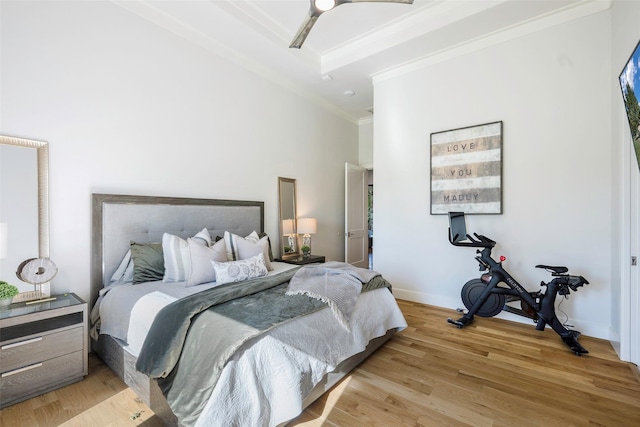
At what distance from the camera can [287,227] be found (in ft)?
14.2

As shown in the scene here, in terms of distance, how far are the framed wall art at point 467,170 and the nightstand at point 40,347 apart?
149 inches

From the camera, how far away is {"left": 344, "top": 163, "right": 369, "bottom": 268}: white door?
537 cm

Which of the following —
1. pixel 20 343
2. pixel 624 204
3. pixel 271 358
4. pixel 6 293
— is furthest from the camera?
pixel 624 204

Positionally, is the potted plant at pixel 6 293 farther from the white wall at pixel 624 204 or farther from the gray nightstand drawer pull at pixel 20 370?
the white wall at pixel 624 204

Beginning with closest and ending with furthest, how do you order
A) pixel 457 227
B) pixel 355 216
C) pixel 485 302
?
pixel 485 302 → pixel 457 227 → pixel 355 216

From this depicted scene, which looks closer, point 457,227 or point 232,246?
point 232,246

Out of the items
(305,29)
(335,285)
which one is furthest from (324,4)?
(335,285)

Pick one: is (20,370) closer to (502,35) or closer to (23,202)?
(23,202)

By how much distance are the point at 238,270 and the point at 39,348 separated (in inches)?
53.8

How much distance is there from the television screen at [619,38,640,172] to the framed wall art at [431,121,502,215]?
3.81 ft

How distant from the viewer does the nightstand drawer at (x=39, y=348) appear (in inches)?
70.9

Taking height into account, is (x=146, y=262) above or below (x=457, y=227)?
below

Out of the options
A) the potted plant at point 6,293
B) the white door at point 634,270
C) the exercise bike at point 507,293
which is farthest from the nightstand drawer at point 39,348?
the white door at point 634,270

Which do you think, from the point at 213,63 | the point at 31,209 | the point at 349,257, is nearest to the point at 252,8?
the point at 213,63
